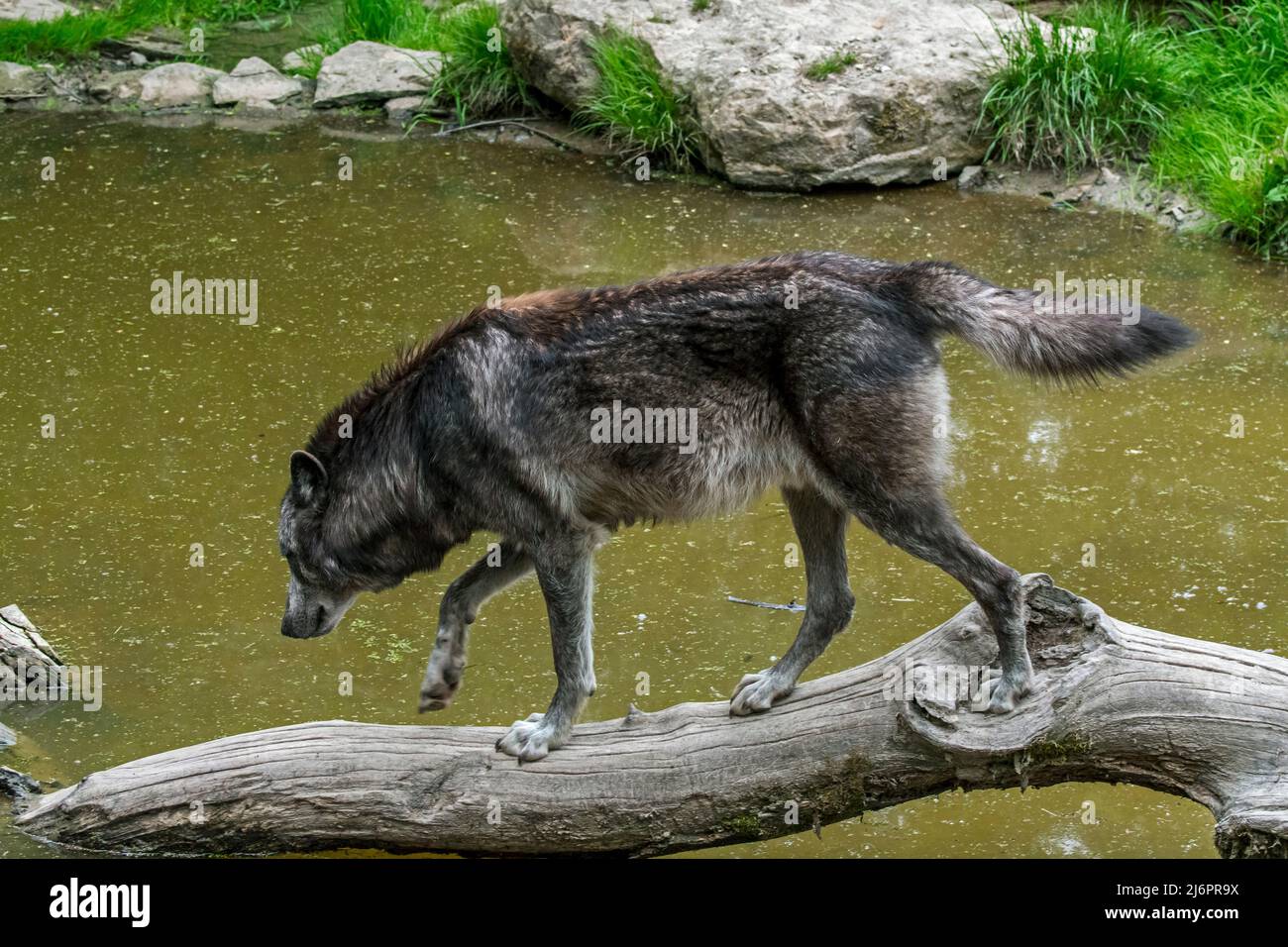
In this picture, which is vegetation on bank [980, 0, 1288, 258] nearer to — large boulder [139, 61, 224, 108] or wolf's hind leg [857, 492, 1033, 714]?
large boulder [139, 61, 224, 108]

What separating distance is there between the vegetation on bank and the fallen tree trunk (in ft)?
19.5

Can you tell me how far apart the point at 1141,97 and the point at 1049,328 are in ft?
21.3

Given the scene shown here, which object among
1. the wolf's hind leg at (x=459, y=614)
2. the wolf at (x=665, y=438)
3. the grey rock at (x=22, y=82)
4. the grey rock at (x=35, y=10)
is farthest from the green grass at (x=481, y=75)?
the wolf's hind leg at (x=459, y=614)

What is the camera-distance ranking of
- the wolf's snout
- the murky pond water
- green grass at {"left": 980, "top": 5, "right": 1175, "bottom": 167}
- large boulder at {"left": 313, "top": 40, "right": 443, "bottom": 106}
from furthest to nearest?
1. large boulder at {"left": 313, "top": 40, "right": 443, "bottom": 106}
2. green grass at {"left": 980, "top": 5, "right": 1175, "bottom": 167}
3. the murky pond water
4. the wolf's snout

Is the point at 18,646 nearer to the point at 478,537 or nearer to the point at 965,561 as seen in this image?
the point at 478,537

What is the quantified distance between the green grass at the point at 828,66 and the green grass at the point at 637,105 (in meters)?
0.89

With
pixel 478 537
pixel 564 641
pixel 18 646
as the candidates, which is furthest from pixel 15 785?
pixel 478 537

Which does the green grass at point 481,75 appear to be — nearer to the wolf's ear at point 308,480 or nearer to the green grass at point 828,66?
the green grass at point 828,66

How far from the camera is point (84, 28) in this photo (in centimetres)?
1291

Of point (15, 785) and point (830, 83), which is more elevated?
point (830, 83)

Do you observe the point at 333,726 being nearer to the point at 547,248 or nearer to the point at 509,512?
the point at 509,512

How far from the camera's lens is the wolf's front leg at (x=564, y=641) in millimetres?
5004

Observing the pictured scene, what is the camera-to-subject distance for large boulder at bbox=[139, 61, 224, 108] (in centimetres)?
1251

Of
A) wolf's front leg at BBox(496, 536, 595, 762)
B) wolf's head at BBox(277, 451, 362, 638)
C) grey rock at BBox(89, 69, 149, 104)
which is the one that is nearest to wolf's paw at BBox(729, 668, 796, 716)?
wolf's front leg at BBox(496, 536, 595, 762)
